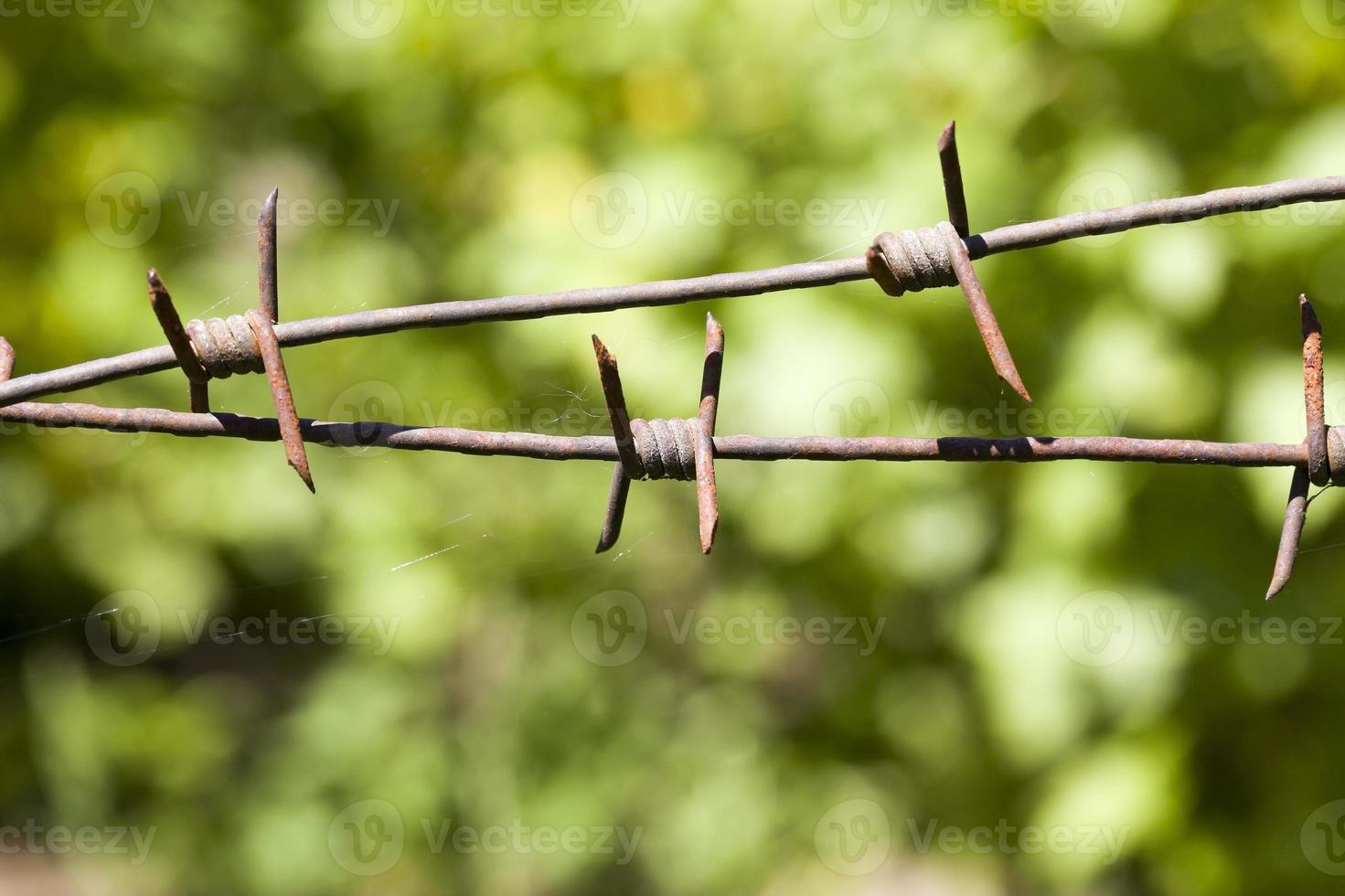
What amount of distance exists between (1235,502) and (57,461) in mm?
1952

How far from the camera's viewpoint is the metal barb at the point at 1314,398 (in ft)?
2.50

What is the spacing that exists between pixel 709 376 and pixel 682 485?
3.89 ft

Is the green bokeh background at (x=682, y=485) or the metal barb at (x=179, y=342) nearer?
the metal barb at (x=179, y=342)

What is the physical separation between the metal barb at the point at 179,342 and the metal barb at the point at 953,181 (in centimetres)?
48

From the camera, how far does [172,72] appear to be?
1.84 m

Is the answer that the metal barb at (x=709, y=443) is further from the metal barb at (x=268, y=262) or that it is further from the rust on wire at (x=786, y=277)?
the metal barb at (x=268, y=262)

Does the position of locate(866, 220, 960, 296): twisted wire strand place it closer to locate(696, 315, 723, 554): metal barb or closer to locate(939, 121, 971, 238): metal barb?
locate(939, 121, 971, 238): metal barb

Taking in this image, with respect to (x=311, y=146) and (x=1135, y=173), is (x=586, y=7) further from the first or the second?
(x=1135, y=173)

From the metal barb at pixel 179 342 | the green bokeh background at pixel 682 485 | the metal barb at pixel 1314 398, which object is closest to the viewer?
the metal barb at pixel 179 342

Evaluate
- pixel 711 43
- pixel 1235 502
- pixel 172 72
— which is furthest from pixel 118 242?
pixel 1235 502

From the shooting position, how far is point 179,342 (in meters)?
0.74

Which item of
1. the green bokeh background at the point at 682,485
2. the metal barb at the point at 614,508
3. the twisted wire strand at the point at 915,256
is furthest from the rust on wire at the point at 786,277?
the green bokeh background at the point at 682,485

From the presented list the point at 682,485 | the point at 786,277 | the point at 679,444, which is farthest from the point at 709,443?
the point at 682,485

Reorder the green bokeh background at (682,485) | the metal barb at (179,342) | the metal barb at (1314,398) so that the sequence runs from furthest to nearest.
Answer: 1. the green bokeh background at (682,485)
2. the metal barb at (1314,398)
3. the metal barb at (179,342)
